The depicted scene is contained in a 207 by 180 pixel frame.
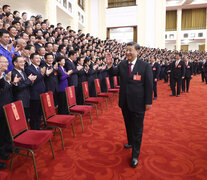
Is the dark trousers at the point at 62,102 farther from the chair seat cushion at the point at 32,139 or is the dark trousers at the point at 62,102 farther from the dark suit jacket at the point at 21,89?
the chair seat cushion at the point at 32,139

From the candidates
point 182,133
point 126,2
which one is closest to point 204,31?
point 126,2

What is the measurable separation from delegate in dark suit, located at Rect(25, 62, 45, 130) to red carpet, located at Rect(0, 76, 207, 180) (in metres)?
0.44

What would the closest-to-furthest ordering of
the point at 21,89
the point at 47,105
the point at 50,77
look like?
the point at 21,89, the point at 47,105, the point at 50,77

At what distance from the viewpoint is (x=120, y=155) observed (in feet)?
7.14

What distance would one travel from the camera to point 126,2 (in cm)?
1570

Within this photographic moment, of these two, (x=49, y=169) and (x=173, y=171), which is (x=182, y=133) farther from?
(x=49, y=169)

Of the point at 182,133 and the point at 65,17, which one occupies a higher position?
the point at 65,17

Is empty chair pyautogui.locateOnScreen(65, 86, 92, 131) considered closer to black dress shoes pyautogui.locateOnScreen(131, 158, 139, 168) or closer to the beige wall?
black dress shoes pyautogui.locateOnScreen(131, 158, 139, 168)

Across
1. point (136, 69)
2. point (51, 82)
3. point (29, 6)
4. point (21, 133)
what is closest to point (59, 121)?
point (21, 133)

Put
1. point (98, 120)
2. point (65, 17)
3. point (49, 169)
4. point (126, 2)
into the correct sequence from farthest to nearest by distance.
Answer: point (126, 2) → point (65, 17) → point (98, 120) → point (49, 169)

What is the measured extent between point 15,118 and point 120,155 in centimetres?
138

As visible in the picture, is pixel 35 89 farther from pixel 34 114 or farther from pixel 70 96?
pixel 70 96

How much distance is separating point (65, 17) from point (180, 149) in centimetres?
1132

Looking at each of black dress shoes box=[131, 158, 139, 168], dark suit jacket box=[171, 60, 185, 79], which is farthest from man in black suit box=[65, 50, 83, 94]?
dark suit jacket box=[171, 60, 185, 79]
